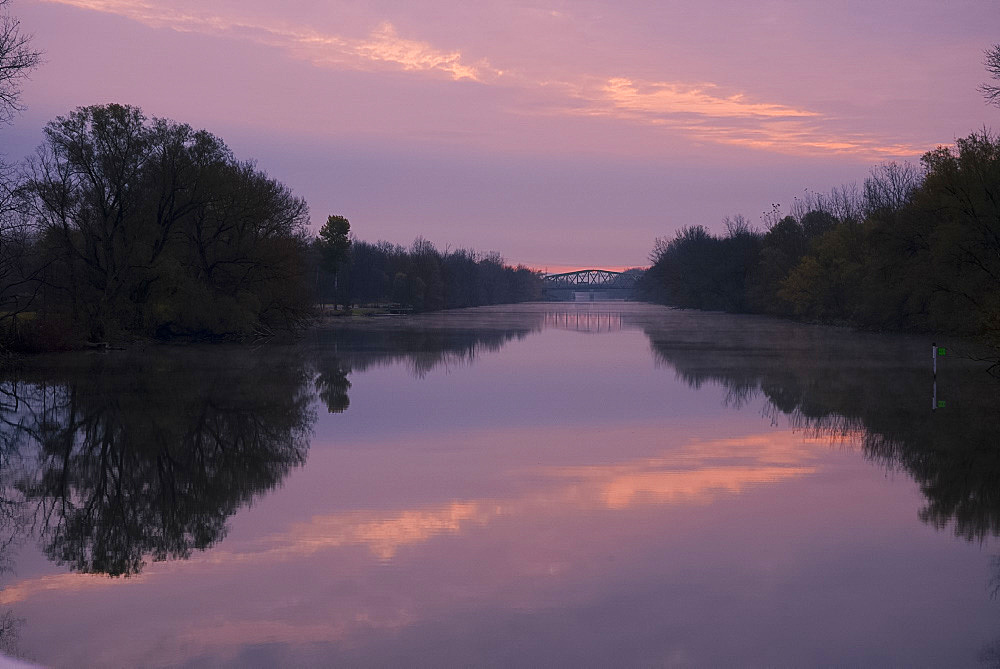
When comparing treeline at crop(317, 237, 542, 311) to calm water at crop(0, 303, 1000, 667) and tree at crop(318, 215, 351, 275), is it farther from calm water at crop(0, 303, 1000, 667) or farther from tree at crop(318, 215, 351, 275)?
calm water at crop(0, 303, 1000, 667)

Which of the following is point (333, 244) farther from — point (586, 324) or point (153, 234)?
point (153, 234)

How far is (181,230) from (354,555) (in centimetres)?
4265

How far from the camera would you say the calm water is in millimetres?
7086

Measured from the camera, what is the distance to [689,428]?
59.0ft

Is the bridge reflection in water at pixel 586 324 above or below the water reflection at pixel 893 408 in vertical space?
below

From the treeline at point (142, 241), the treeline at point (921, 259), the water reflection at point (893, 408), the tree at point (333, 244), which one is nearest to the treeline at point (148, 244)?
the treeline at point (142, 241)

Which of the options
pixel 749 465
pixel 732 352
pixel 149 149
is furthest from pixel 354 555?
pixel 149 149

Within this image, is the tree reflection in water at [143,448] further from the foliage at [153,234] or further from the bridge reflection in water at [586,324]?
the bridge reflection in water at [586,324]

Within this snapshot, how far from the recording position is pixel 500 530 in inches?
405

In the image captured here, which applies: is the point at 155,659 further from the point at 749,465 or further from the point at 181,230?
the point at 181,230

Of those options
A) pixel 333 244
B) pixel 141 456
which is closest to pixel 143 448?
pixel 141 456

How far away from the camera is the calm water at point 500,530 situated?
23.2 ft

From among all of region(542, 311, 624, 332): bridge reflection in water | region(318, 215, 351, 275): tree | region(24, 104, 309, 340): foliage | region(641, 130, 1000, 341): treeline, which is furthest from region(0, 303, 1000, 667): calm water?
region(318, 215, 351, 275): tree

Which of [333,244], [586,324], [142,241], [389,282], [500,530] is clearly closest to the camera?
[500,530]
